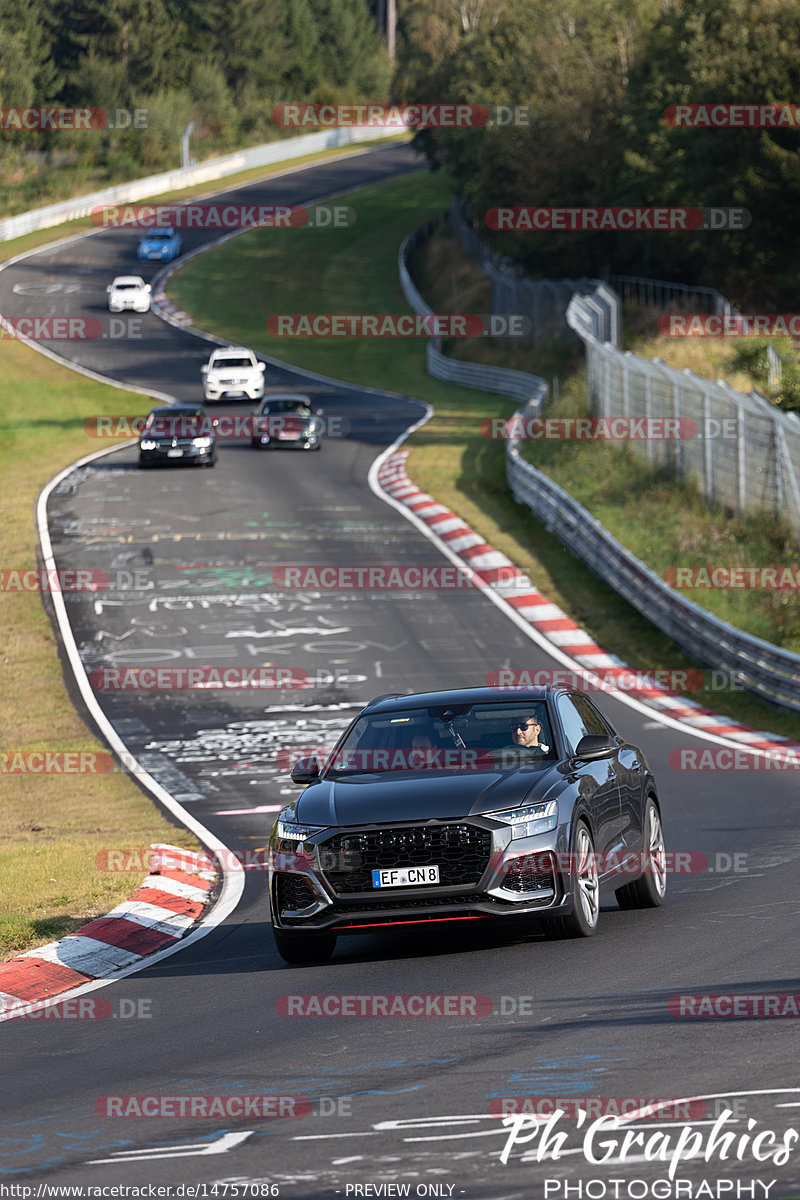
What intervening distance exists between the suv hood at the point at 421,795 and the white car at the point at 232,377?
41508mm

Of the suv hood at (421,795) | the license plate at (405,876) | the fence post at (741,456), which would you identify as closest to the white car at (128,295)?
the fence post at (741,456)

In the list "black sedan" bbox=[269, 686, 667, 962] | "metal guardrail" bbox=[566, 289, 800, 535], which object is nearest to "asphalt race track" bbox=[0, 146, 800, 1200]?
"black sedan" bbox=[269, 686, 667, 962]

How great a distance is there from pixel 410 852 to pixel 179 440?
3209cm

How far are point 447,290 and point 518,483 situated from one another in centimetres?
4354

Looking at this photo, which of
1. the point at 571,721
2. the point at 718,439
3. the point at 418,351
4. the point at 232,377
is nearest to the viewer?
the point at 571,721

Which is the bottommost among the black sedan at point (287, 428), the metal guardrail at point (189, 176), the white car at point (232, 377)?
the black sedan at point (287, 428)

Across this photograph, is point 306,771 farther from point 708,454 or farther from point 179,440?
point 179,440

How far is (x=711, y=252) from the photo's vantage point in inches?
2136

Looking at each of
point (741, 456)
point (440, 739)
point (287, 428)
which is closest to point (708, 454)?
point (741, 456)

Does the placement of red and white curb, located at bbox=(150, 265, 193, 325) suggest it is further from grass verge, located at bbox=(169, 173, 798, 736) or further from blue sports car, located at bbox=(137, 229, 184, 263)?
blue sports car, located at bbox=(137, 229, 184, 263)

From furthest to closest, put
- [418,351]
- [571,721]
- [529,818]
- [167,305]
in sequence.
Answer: [167,305] → [418,351] → [571,721] → [529,818]

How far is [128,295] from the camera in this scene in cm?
7256

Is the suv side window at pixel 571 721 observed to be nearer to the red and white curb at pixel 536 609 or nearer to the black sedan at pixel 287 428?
the red and white curb at pixel 536 609

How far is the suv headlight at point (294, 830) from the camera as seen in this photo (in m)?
10.1
